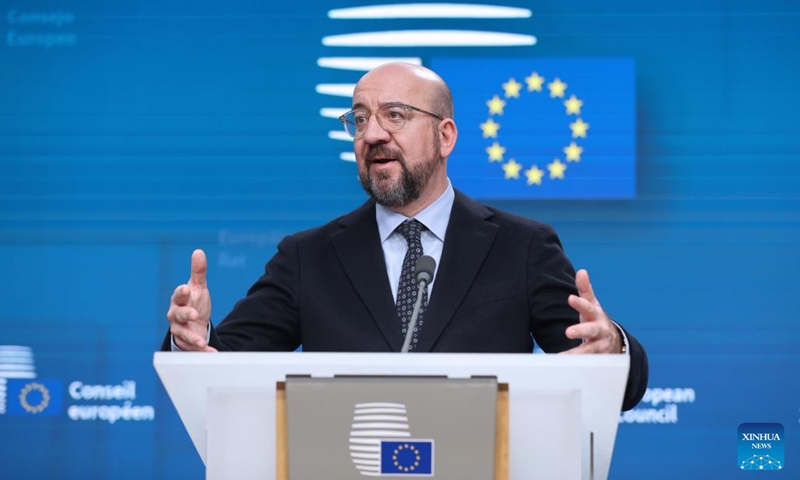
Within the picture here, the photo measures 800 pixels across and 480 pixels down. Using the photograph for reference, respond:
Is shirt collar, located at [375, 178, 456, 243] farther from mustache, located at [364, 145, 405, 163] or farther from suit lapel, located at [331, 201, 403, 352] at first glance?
mustache, located at [364, 145, 405, 163]

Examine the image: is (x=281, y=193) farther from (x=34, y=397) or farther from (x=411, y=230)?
(x=411, y=230)

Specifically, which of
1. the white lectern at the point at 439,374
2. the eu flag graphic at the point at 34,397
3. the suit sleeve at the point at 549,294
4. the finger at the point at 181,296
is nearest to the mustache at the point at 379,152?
the suit sleeve at the point at 549,294

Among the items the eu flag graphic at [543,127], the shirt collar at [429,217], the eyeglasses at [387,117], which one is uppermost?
the eu flag graphic at [543,127]

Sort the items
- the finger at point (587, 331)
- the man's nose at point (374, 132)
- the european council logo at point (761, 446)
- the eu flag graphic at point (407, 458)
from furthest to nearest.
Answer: the european council logo at point (761, 446)
the man's nose at point (374, 132)
the finger at point (587, 331)
the eu flag graphic at point (407, 458)

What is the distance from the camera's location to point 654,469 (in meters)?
3.93

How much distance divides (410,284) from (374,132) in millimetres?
428

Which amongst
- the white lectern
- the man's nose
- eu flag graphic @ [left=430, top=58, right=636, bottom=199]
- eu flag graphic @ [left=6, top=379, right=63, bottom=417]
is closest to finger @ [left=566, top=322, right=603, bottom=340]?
the white lectern

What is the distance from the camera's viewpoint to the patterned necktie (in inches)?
98.3

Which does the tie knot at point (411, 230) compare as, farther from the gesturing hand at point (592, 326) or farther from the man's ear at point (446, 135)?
the gesturing hand at point (592, 326)

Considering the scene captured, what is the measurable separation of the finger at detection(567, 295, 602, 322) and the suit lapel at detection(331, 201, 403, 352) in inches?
28.8

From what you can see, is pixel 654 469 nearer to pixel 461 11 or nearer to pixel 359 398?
pixel 461 11

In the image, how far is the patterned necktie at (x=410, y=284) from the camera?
250cm

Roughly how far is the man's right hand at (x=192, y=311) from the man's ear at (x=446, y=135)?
1.06m

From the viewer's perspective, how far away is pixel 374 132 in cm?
266
